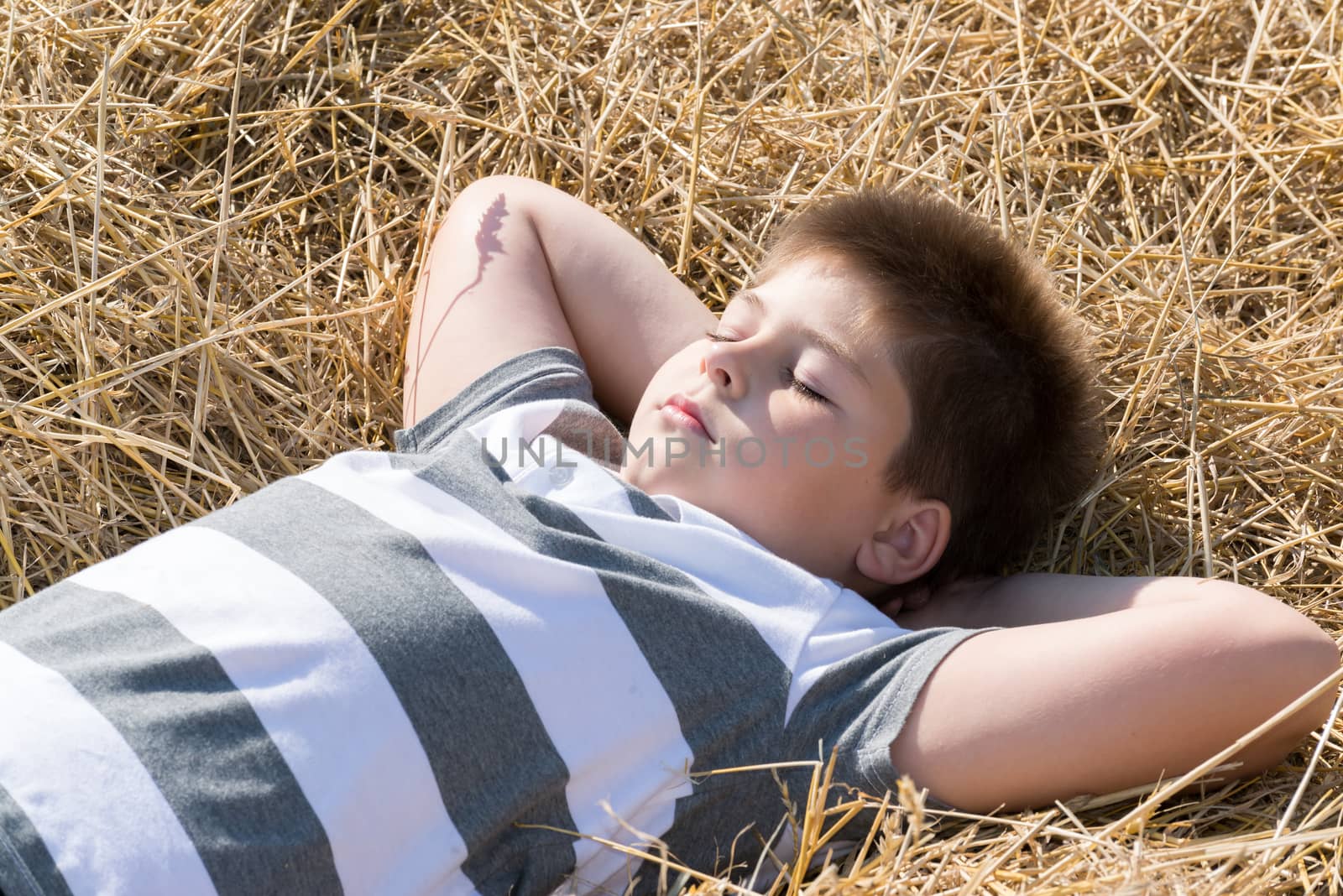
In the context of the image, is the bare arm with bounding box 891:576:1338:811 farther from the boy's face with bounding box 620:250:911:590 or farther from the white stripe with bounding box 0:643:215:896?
the white stripe with bounding box 0:643:215:896

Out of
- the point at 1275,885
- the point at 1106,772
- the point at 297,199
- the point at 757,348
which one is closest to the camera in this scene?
the point at 1275,885

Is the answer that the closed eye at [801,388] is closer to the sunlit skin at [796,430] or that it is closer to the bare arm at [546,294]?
the sunlit skin at [796,430]

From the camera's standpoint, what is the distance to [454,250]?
84.1 inches

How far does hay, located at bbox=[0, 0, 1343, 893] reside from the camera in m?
2.01

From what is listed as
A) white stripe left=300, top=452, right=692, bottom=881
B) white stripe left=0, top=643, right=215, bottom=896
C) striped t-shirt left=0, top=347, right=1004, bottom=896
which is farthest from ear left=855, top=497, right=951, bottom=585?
white stripe left=0, top=643, right=215, bottom=896

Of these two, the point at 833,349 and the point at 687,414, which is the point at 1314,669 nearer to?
the point at 833,349

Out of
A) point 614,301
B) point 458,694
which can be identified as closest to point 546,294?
point 614,301

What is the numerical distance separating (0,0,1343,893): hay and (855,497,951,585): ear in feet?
0.92

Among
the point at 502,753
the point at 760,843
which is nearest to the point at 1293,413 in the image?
the point at 760,843

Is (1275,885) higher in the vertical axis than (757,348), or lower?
lower

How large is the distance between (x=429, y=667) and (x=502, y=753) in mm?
132

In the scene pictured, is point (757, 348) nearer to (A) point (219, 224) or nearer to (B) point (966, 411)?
(B) point (966, 411)

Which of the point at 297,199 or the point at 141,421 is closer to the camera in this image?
the point at 141,421

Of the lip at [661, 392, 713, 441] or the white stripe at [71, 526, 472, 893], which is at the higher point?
the lip at [661, 392, 713, 441]
